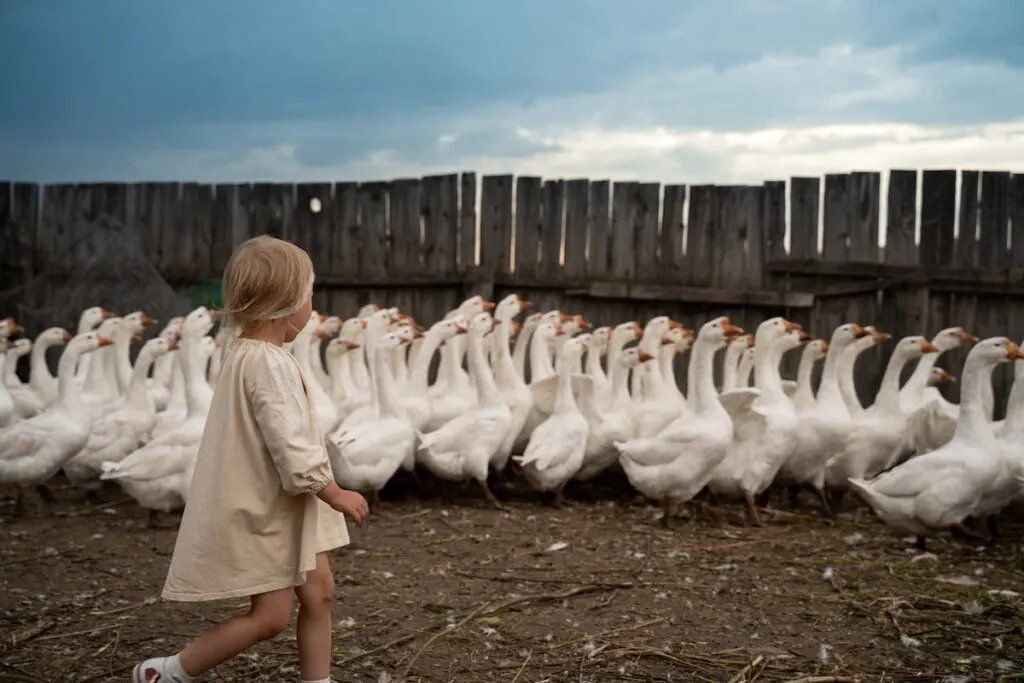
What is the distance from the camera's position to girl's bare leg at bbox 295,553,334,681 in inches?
138

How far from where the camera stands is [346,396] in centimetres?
916

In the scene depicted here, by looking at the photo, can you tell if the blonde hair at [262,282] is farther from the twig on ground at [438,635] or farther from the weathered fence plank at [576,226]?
the weathered fence plank at [576,226]

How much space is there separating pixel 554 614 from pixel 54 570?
2.98 m

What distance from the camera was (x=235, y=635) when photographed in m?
3.43

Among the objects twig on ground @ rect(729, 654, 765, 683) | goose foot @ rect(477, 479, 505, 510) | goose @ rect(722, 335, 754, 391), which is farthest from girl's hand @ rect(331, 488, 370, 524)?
goose @ rect(722, 335, 754, 391)

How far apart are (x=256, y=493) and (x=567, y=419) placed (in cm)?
505

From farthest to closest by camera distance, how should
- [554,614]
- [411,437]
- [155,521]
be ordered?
[411,437] → [155,521] → [554,614]

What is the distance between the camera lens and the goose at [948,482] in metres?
6.75

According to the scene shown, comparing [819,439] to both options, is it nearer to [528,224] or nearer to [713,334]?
[713,334]

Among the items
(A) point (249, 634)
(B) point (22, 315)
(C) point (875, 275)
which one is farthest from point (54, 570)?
(C) point (875, 275)

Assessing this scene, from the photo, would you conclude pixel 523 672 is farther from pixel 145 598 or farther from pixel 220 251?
pixel 220 251

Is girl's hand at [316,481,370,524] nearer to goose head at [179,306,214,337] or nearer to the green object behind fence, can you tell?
goose head at [179,306,214,337]

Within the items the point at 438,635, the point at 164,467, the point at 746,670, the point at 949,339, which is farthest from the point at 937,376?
the point at 164,467

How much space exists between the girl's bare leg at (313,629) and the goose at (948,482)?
4.52 metres
